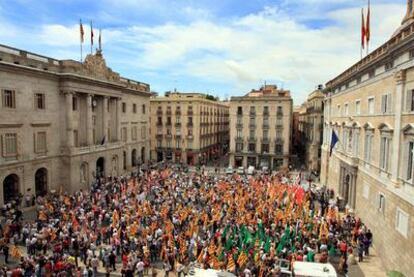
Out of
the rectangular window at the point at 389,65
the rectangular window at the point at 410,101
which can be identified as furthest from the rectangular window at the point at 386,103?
the rectangular window at the point at 410,101

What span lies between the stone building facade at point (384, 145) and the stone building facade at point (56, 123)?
1165 inches

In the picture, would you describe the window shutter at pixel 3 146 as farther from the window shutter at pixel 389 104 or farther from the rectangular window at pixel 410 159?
the rectangular window at pixel 410 159

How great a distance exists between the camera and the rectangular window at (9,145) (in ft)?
93.2

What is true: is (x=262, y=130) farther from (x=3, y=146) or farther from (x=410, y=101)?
(x=3, y=146)

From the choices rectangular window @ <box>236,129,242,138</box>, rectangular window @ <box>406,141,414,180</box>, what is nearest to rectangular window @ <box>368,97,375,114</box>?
rectangular window @ <box>406,141,414,180</box>

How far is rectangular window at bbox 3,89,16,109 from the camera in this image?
28484 mm

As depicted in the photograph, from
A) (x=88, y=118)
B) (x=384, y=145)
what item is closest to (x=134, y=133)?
(x=88, y=118)

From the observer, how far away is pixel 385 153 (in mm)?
20938

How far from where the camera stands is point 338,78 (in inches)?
1419

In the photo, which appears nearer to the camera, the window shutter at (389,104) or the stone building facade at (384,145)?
the stone building facade at (384,145)

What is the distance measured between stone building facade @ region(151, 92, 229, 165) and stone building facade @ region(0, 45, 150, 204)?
15.5 meters

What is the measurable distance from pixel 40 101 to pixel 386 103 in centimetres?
3184

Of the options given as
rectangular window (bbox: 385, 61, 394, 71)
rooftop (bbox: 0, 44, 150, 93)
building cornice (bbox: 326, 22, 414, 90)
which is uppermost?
rooftop (bbox: 0, 44, 150, 93)

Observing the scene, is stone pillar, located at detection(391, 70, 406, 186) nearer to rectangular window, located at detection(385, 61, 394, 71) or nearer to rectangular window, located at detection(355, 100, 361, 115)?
rectangular window, located at detection(385, 61, 394, 71)
